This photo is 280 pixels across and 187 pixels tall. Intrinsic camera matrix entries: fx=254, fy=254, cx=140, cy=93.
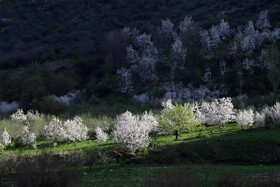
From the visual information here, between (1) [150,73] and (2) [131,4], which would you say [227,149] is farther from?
(2) [131,4]

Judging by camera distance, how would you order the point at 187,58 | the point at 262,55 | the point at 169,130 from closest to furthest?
the point at 169,130
the point at 262,55
the point at 187,58

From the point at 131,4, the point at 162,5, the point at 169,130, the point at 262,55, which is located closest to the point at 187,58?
the point at 262,55

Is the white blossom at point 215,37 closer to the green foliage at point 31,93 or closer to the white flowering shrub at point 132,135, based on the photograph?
the green foliage at point 31,93

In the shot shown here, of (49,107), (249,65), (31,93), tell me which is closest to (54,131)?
(49,107)

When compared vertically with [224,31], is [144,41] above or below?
above

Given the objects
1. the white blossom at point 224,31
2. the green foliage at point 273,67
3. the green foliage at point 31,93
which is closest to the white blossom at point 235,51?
the green foliage at point 273,67

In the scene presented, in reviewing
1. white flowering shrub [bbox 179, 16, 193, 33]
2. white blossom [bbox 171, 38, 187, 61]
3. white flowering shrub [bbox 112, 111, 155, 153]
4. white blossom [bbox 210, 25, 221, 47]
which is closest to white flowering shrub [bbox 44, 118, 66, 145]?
white flowering shrub [bbox 112, 111, 155, 153]

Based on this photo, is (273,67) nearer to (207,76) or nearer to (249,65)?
(249,65)

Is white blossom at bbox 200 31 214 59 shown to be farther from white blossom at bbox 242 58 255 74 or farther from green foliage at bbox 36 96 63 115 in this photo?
green foliage at bbox 36 96 63 115

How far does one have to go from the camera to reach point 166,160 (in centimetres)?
3356

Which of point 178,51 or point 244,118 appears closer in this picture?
point 244,118

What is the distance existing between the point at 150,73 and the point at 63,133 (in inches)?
2180

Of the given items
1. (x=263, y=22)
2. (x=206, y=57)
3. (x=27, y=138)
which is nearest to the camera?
(x=27, y=138)

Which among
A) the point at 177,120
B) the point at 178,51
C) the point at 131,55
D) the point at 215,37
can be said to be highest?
the point at 215,37
